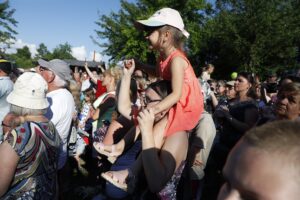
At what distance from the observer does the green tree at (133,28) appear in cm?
2536

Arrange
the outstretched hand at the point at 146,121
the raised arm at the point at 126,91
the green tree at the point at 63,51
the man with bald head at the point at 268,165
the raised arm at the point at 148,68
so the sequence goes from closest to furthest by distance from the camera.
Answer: the man with bald head at the point at 268,165, the outstretched hand at the point at 146,121, the raised arm at the point at 126,91, the raised arm at the point at 148,68, the green tree at the point at 63,51

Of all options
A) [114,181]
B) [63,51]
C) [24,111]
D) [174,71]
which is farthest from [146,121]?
[63,51]

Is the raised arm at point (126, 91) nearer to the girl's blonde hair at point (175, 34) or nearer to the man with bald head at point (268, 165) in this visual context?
the girl's blonde hair at point (175, 34)

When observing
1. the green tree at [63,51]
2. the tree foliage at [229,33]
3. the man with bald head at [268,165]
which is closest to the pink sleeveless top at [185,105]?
the man with bald head at [268,165]

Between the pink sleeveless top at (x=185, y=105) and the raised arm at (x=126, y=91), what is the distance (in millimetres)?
259

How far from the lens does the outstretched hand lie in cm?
199

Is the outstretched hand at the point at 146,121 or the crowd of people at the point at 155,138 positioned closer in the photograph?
the crowd of people at the point at 155,138

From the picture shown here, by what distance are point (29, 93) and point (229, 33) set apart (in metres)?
21.5

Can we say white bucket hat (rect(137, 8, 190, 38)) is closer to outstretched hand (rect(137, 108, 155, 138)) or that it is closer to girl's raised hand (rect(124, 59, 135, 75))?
girl's raised hand (rect(124, 59, 135, 75))

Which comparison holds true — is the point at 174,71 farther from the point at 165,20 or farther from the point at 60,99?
the point at 60,99

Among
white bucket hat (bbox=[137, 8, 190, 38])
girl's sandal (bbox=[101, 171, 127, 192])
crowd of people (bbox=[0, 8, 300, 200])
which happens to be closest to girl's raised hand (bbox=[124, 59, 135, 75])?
crowd of people (bbox=[0, 8, 300, 200])

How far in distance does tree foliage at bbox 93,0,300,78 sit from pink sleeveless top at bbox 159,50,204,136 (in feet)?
60.0

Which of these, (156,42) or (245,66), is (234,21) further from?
(156,42)

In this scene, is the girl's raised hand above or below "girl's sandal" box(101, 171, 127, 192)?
above
